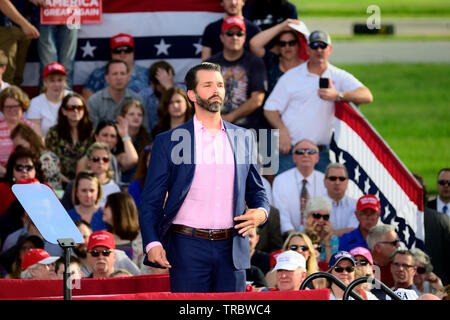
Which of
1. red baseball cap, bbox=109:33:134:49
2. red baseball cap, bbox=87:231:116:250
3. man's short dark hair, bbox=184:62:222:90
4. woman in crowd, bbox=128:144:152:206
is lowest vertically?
red baseball cap, bbox=87:231:116:250

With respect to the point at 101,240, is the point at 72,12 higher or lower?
higher

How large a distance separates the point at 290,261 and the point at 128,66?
4653 millimetres

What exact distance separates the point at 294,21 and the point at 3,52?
325 centimetres

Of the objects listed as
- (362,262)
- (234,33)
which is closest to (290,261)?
(362,262)

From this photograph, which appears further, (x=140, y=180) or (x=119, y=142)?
(x=119, y=142)

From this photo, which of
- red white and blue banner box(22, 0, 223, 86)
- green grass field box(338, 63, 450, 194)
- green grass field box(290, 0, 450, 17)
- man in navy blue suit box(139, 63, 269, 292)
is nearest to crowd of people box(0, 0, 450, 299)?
red white and blue banner box(22, 0, 223, 86)

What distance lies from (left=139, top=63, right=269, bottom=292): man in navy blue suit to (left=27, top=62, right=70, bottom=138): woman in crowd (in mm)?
5200

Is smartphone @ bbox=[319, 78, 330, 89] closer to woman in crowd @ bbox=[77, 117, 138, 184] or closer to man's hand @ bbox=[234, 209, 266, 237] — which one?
woman in crowd @ bbox=[77, 117, 138, 184]

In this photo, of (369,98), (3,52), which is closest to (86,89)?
(3,52)

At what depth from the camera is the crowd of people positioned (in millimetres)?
9945

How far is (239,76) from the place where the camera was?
11773 millimetres

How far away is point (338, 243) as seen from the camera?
34.2 ft

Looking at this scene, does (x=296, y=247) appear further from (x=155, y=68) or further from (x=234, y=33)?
(x=155, y=68)
